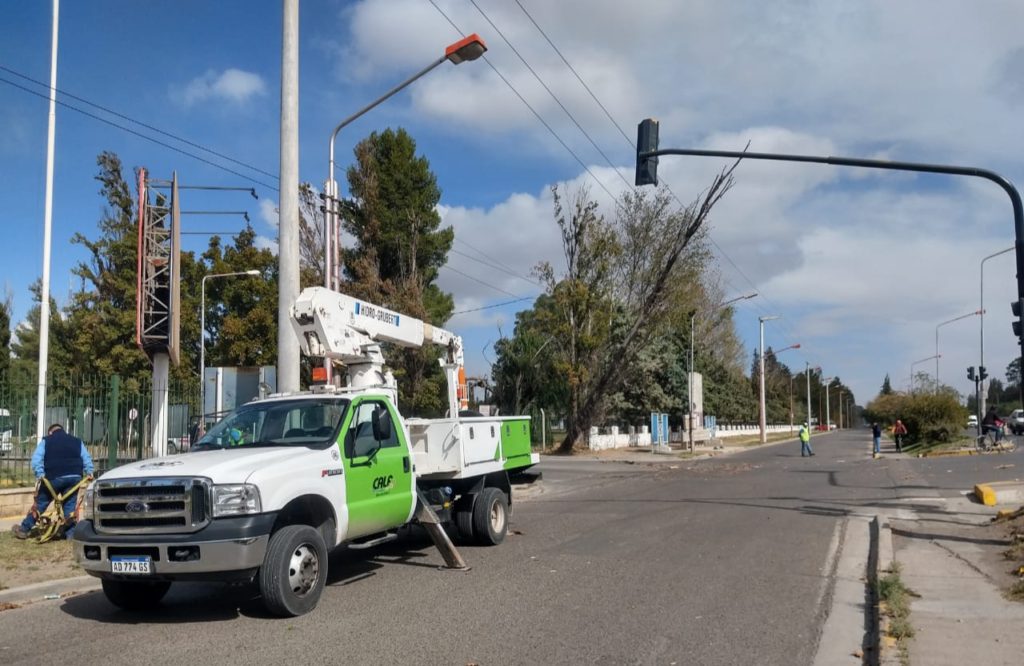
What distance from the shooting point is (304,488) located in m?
7.77

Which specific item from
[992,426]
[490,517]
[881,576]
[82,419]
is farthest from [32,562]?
[992,426]

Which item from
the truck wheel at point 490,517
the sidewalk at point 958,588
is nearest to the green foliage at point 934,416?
the sidewalk at point 958,588

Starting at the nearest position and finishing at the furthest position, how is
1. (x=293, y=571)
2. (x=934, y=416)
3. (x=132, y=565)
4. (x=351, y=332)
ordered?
(x=132, y=565), (x=293, y=571), (x=351, y=332), (x=934, y=416)

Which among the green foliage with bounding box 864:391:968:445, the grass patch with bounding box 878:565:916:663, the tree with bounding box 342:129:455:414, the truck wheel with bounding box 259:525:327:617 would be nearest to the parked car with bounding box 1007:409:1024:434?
the green foliage with bounding box 864:391:968:445

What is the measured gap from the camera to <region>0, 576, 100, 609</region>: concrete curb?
8.45m

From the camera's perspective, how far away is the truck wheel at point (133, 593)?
783 centimetres

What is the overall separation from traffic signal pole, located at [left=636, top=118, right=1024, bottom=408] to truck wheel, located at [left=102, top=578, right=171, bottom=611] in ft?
32.6

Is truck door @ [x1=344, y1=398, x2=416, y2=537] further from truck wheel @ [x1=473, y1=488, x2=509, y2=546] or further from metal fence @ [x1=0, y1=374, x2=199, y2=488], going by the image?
metal fence @ [x1=0, y1=374, x2=199, y2=488]

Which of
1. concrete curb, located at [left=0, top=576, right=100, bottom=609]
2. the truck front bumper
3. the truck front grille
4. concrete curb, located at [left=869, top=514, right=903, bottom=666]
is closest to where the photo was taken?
concrete curb, located at [left=869, top=514, right=903, bottom=666]

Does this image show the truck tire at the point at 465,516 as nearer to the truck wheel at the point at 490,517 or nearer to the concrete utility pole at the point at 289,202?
the truck wheel at the point at 490,517

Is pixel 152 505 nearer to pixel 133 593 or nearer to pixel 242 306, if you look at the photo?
pixel 133 593

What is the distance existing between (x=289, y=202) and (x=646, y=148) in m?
6.10

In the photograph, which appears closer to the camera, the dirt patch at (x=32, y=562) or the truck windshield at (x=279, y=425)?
the truck windshield at (x=279, y=425)

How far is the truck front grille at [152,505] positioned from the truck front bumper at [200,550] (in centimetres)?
9
